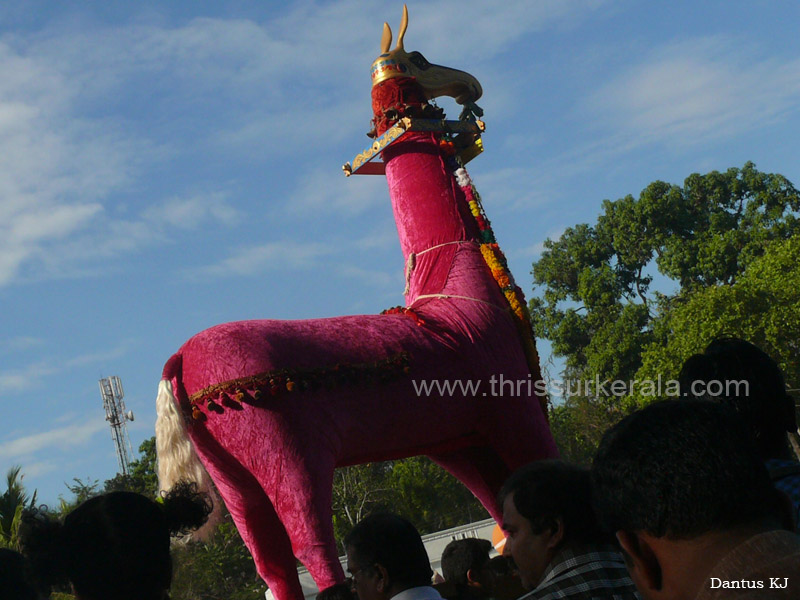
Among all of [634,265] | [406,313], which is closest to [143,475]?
[634,265]

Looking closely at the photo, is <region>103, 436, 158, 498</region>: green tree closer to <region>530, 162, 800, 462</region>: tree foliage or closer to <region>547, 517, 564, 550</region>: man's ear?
<region>530, 162, 800, 462</region>: tree foliage

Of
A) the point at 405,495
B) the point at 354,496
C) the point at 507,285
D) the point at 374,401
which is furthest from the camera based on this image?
the point at 405,495

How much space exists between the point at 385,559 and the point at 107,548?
119 centimetres

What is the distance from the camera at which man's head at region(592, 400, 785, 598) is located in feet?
4.75

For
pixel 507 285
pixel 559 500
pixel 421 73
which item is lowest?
pixel 559 500

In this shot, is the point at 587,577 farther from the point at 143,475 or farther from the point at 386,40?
the point at 143,475

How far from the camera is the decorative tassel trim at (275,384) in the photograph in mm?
5102

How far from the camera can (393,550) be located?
9.99 feet

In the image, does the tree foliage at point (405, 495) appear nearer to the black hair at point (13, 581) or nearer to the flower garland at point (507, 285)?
the flower garland at point (507, 285)

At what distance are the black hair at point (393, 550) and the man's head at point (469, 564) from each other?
1.39 metres

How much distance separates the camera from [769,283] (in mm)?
20281

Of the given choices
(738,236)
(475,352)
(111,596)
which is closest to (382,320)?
(475,352)

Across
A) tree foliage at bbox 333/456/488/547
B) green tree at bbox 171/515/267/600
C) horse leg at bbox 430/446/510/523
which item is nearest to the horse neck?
horse leg at bbox 430/446/510/523

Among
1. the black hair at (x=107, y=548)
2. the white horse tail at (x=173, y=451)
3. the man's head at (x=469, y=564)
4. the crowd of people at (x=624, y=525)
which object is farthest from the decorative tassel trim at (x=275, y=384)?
the black hair at (x=107, y=548)
